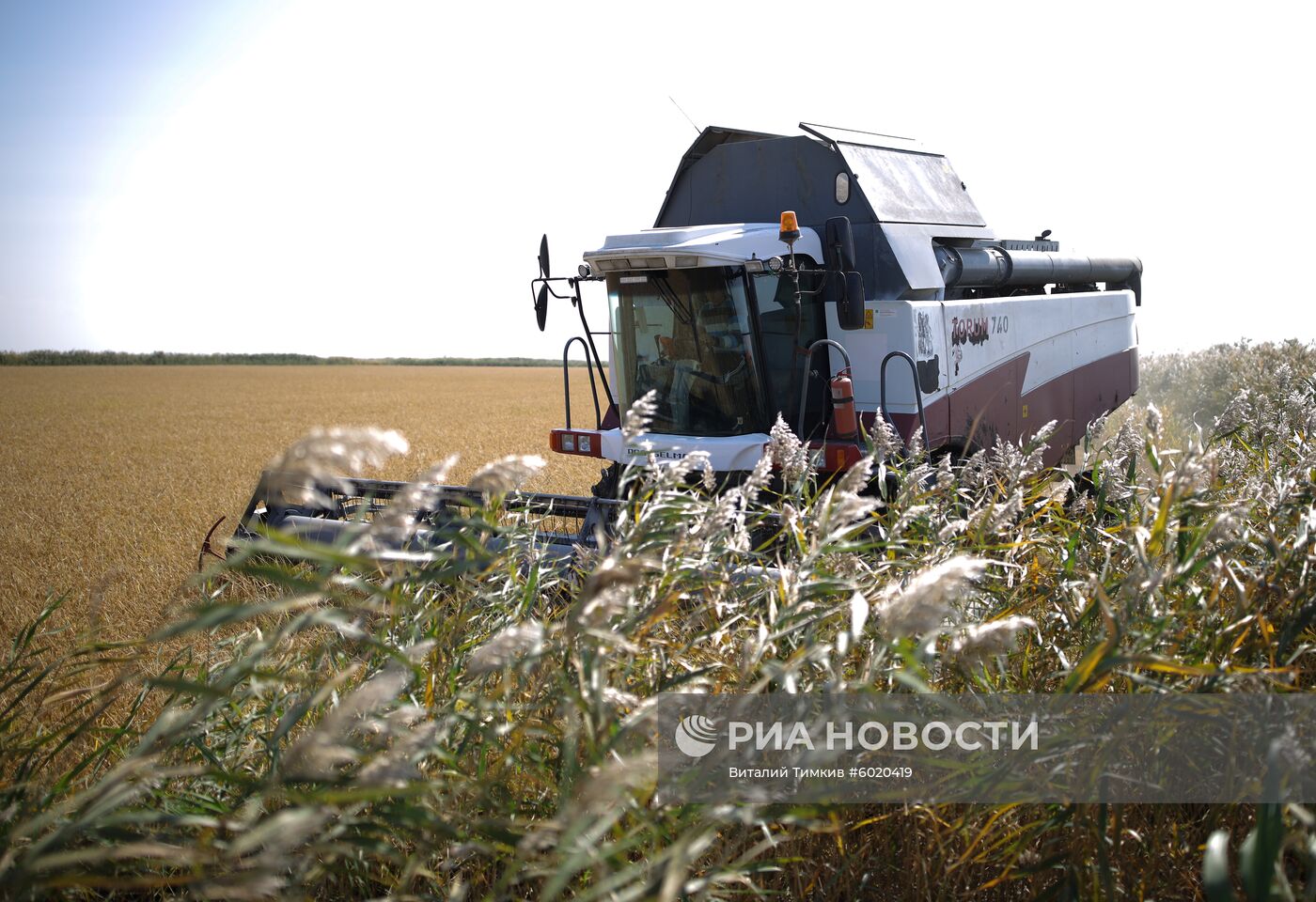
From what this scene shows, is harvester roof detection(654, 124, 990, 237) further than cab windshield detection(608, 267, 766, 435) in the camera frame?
Yes

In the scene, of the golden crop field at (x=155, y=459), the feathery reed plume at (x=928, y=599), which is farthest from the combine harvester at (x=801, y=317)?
the feathery reed plume at (x=928, y=599)

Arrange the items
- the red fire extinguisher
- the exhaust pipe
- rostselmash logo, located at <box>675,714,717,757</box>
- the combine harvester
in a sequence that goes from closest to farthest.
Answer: rostselmash logo, located at <box>675,714,717,757</box>
the red fire extinguisher
the combine harvester
the exhaust pipe

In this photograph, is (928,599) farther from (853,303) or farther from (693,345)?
(693,345)

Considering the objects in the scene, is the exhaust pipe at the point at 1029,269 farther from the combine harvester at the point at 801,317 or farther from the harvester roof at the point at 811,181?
the harvester roof at the point at 811,181

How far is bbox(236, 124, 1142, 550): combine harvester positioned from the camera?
5449 mm

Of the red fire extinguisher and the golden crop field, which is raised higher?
the red fire extinguisher

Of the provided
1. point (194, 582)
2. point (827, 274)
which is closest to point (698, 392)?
point (827, 274)

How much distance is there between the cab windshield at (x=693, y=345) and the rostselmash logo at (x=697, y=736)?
370 centimetres

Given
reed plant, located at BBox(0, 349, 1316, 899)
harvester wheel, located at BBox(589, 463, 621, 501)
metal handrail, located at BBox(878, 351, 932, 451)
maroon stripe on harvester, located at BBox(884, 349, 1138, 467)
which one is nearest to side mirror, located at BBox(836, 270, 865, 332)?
metal handrail, located at BBox(878, 351, 932, 451)

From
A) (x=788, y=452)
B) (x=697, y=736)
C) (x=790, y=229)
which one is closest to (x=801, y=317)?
(x=790, y=229)

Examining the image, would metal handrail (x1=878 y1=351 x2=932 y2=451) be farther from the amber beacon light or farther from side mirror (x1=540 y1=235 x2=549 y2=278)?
side mirror (x1=540 y1=235 x2=549 y2=278)

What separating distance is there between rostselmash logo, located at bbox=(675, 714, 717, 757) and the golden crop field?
1.10m

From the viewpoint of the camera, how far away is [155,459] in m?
13.3

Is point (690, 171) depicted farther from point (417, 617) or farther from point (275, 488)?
point (275, 488)
